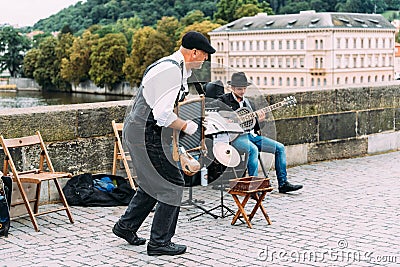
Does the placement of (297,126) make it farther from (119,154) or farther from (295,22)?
(295,22)

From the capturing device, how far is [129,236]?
568 centimetres

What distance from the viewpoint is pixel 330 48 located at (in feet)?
367

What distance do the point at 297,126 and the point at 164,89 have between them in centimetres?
413

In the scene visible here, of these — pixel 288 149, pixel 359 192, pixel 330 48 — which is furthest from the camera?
pixel 330 48

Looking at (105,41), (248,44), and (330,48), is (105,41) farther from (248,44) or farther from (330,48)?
(330,48)

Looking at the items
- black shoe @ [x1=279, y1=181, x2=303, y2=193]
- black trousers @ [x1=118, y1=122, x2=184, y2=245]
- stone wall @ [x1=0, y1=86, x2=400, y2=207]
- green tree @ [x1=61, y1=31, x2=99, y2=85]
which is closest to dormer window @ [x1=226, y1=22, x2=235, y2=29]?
green tree @ [x1=61, y1=31, x2=99, y2=85]

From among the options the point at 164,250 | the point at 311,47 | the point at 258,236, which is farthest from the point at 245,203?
the point at 311,47

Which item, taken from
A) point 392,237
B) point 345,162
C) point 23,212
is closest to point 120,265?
point 23,212

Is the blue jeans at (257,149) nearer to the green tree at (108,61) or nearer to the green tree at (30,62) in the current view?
the green tree at (108,61)

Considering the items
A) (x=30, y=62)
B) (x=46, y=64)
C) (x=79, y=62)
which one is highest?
(x=79, y=62)

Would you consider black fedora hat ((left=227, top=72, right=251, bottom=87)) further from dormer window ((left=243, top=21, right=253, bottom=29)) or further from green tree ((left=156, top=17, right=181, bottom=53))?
dormer window ((left=243, top=21, right=253, bottom=29))

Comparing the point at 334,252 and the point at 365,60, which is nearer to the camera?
the point at 334,252

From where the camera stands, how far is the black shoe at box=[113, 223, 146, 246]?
5.67 meters

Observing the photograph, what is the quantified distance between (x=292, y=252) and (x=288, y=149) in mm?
3613
